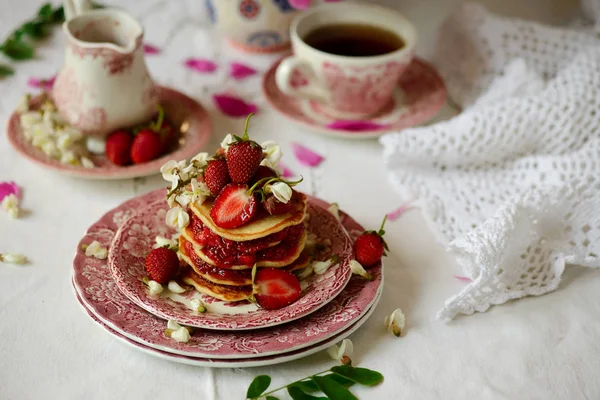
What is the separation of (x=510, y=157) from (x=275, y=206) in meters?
0.55

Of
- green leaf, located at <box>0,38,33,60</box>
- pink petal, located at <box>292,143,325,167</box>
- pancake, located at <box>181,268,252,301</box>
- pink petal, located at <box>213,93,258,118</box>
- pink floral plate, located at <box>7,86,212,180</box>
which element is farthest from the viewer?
green leaf, located at <box>0,38,33,60</box>

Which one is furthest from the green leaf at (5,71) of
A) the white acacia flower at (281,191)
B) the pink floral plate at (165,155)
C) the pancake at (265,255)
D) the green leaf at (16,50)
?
the white acacia flower at (281,191)

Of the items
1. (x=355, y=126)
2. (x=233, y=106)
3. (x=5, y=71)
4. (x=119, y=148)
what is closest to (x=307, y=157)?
(x=355, y=126)

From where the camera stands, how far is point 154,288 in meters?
0.98

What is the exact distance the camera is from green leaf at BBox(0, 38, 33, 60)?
5.17 ft

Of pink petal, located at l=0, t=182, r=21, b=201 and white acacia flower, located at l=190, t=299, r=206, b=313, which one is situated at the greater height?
white acacia flower, located at l=190, t=299, r=206, b=313

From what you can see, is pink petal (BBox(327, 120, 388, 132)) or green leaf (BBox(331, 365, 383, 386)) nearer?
green leaf (BBox(331, 365, 383, 386))

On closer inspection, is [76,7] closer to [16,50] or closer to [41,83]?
[41,83]

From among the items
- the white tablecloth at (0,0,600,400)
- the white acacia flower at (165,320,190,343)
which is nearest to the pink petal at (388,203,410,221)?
the white tablecloth at (0,0,600,400)

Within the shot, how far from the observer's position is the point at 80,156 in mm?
1286

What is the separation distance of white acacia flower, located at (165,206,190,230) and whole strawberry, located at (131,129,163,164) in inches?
11.4

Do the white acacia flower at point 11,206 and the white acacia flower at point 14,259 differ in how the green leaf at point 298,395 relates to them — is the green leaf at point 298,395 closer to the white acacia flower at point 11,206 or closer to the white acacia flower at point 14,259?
the white acacia flower at point 14,259

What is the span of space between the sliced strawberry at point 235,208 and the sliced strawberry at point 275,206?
1 cm

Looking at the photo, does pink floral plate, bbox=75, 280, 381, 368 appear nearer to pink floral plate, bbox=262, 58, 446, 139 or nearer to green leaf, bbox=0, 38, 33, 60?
pink floral plate, bbox=262, 58, 446, 139
